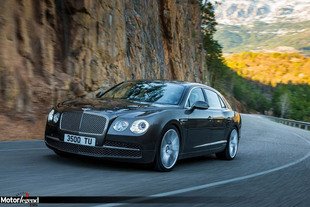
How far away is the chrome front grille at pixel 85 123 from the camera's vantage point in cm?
722

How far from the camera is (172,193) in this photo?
6.07m

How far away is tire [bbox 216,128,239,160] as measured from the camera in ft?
34.7

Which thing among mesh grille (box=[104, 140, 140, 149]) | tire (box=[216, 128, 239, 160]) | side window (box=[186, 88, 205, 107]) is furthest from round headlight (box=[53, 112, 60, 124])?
tire (box=[216, 128, 239, 160])

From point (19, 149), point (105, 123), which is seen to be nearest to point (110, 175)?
point (105, 123)

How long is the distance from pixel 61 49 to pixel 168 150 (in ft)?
34.1

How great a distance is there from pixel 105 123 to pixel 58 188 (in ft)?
5.66

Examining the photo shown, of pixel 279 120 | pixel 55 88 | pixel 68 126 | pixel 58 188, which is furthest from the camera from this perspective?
pixel 279 120

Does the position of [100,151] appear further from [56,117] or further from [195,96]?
[195,96]

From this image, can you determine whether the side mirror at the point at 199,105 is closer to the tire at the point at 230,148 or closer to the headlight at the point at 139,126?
the headlight at the point at 139,126

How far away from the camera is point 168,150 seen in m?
7.91

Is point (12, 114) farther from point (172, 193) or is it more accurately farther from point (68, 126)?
point (172, 193)

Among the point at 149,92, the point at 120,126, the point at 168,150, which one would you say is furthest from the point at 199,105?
the point at 120,126

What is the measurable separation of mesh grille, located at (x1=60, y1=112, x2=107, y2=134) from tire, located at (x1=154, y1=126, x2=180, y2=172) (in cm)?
99

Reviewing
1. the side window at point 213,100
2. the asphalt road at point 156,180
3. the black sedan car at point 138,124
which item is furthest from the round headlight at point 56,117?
the side window at point 213,100
